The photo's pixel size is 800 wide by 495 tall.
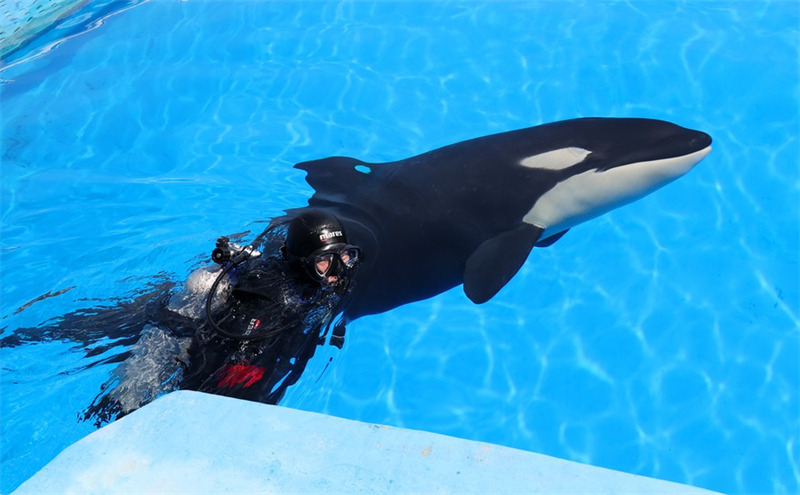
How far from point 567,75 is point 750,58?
220 centimetres

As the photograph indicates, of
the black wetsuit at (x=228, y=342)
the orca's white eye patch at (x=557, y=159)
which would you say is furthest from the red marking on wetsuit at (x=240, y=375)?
the orca's white eye patch at (x=557, y=159)

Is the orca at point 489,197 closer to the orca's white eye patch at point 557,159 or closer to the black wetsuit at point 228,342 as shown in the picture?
the orca's white eye patch at point 557,159

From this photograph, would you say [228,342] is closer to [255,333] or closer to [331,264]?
[255,333]

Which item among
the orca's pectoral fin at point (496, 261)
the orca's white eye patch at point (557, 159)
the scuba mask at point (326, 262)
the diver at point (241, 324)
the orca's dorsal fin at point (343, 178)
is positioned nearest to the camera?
the scuba mask at point (326, 262)

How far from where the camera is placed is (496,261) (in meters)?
5.32

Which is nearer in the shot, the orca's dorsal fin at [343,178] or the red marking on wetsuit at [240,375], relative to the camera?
the red marking on wetsuit at [240,375]

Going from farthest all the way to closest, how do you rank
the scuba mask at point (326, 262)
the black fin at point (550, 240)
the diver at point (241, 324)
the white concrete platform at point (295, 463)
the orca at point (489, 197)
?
the black fin at point (550, 240) < the orca at point (489, 197) < the diver at point (241, 324) < the scuba mask at point (326, 262) < the white concrete platform at point (295, 463)

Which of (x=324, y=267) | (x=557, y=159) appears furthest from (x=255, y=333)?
(x=557, y=159)

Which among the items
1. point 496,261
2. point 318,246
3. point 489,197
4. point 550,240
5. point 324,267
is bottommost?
point 550,240

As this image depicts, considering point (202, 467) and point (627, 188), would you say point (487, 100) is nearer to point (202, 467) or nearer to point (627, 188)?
point (627, 188)

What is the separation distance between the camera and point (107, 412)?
14.3ft

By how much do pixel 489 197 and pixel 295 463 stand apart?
10.4ft

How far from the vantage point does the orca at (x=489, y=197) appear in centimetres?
527

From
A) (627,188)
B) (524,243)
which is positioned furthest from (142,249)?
(627,188)
